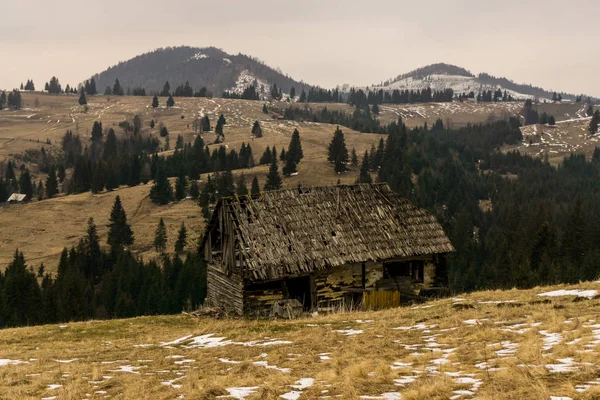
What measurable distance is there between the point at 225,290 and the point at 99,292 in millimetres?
52535

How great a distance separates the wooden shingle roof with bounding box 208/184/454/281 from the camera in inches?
1083

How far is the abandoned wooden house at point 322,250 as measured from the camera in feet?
90.9

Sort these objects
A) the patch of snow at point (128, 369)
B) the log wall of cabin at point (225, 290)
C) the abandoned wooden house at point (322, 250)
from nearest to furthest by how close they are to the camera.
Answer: the patch of snow at point (128, 369), the abandoned wooden house at point (322, 250), the log wall of cabin at point (225, 290)

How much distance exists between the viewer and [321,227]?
96.8 ft

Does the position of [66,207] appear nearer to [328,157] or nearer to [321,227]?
[328,157]

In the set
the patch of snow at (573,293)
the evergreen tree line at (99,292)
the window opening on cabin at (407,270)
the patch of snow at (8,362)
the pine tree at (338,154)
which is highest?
the pine tree at (338,154)

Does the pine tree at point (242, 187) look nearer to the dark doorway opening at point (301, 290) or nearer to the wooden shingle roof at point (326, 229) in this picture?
the wooden shingle roof at point (326, 229)

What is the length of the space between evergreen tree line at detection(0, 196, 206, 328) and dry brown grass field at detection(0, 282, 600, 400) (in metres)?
42.1

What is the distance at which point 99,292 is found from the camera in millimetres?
76750

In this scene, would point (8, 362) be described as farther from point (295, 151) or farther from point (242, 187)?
point (295, 151)

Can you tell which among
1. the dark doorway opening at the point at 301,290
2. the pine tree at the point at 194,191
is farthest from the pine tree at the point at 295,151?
the dark doorway opening at the point at 301,290

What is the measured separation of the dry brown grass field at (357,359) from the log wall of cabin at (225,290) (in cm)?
695

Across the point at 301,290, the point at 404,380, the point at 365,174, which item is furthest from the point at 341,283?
the point at 365,174

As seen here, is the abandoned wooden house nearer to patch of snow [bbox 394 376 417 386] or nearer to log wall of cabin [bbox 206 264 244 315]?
log wall of cabin [bbox 206 264 244 315]
